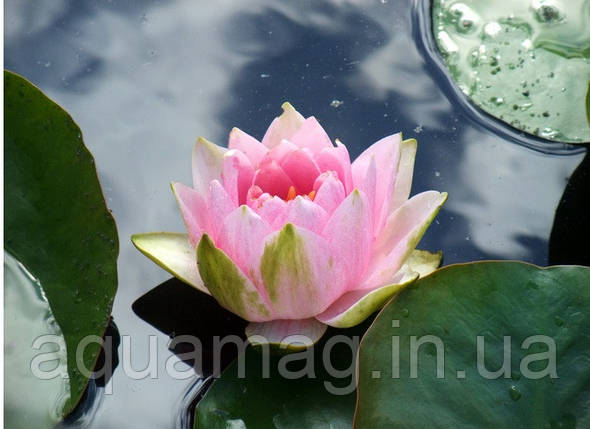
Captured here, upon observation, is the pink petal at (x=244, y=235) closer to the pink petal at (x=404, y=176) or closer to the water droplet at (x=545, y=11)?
the pink petal at (x=404, y=176)

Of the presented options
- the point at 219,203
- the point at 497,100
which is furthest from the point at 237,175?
the point at 497,100

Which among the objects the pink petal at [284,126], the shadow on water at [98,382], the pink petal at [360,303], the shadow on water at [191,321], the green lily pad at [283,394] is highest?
the pink petal at [284,126]

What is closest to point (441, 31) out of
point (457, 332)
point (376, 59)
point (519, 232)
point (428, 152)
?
point (376, 59)

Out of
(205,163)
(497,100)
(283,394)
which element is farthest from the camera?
(497,100)

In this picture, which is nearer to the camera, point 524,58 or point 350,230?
point 350,230

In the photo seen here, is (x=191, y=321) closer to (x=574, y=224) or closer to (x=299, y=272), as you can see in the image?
(x=299, y=272)

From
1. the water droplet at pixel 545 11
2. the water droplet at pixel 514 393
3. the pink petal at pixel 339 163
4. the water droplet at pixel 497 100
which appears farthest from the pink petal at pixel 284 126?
the water droplet at pixel 545 11

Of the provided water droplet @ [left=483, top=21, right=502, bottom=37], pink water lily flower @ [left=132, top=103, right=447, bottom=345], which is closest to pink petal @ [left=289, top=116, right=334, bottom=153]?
pink water lily flower @ [left=132, top=103, right=447, bottom=345]
